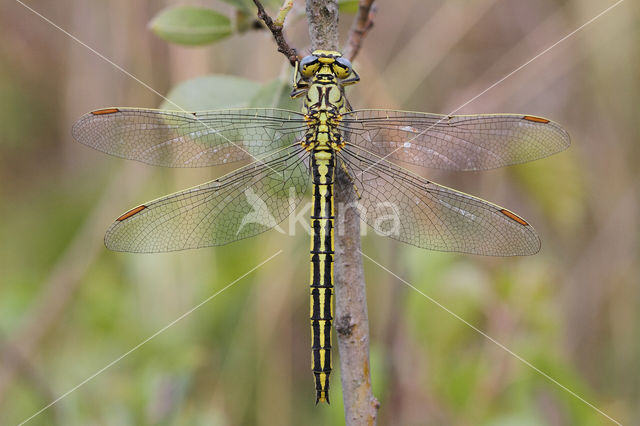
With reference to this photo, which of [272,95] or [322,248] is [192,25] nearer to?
[272,95]

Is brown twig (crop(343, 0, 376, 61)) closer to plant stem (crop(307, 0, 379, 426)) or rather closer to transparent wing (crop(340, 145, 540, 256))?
plant stem (crop(307, 0, 379, 426))

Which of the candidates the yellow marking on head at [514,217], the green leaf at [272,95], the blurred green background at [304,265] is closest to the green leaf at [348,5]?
the blurred green background at [304,265]

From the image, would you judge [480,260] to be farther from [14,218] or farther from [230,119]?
[14,218]

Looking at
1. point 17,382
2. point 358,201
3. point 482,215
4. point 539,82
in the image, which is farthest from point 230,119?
point 539,82

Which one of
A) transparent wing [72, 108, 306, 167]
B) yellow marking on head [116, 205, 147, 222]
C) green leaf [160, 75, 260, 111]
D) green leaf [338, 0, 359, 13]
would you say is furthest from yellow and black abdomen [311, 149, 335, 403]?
yellow marking on head [116, 205, 147, 222]

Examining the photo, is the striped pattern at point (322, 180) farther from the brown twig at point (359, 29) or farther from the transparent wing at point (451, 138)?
the brown twig at point (359, 29)

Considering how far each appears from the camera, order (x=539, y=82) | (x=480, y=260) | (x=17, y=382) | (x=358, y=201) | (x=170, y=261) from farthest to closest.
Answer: (x=539, y=82) → (x=480, y=260) → (x=170, y=261) → (x=17, y=382) → (x=358, y=201)
